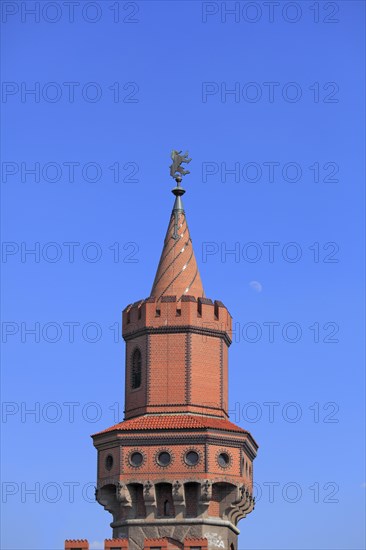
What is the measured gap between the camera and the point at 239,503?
60.8 meters

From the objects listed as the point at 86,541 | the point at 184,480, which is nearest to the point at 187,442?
the point at 184,480

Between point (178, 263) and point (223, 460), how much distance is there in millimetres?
9591

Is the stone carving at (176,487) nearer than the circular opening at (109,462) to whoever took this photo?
Yes

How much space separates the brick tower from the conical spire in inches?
1.8

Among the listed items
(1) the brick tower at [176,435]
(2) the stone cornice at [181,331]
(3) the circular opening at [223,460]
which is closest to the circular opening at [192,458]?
(1) the brick tower at [176,435]

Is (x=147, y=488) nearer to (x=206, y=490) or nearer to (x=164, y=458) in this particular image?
(x=164, y=458)

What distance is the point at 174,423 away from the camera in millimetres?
60812

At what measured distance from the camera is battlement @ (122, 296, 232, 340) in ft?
207

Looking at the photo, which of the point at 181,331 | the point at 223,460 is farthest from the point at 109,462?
the point at 181,331

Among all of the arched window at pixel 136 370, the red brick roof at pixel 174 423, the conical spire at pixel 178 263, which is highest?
the conical spire at pixel 178 263

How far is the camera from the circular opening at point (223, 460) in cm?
6044

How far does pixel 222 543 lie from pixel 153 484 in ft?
12.4

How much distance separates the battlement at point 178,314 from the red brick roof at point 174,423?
4.11 metres

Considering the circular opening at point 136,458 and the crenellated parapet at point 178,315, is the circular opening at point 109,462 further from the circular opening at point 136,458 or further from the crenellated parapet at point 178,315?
the crenellated parapet at point 178,315
